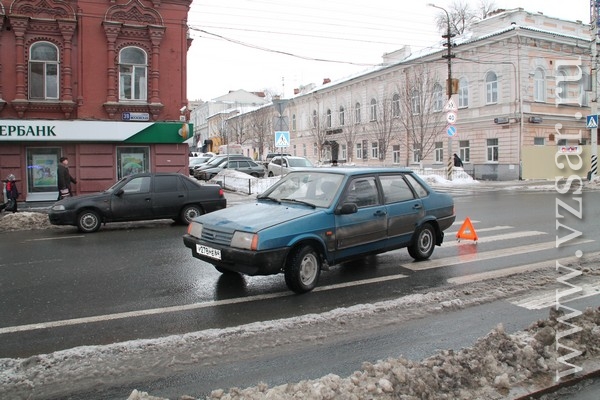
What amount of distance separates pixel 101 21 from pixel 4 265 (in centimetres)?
1421

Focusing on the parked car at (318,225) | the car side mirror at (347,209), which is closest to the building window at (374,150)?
the parked car at (318,225)

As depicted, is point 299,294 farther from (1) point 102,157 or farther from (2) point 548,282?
(1) point 102,157

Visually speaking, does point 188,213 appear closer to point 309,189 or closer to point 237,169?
point 309,189

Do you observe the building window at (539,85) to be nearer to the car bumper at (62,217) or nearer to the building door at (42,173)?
the building door at (42,173)

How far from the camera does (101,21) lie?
19.3 m

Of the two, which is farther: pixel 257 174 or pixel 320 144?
pixel 320 144

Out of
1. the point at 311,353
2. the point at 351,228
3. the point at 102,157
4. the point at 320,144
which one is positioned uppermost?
the point at 320,144

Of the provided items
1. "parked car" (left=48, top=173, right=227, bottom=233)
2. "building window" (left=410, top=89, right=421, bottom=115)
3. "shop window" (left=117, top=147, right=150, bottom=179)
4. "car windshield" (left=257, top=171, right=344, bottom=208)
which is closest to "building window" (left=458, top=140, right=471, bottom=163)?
"building window" (left=410, top=89, right=421, bottom=115)

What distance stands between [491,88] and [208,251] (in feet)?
111

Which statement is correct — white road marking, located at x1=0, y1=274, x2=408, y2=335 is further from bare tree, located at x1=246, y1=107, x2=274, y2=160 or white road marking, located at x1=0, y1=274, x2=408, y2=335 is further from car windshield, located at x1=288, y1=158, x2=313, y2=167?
bare tree, located at x1=246, y1=107, x2=274, y2=160

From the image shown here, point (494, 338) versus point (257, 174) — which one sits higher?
point (257, 174)

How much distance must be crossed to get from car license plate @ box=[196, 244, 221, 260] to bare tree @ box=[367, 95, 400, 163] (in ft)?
121

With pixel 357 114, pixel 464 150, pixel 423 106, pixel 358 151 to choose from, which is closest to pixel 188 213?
pixel 423 106

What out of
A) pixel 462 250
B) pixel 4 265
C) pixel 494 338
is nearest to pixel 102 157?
pixel 4 265
